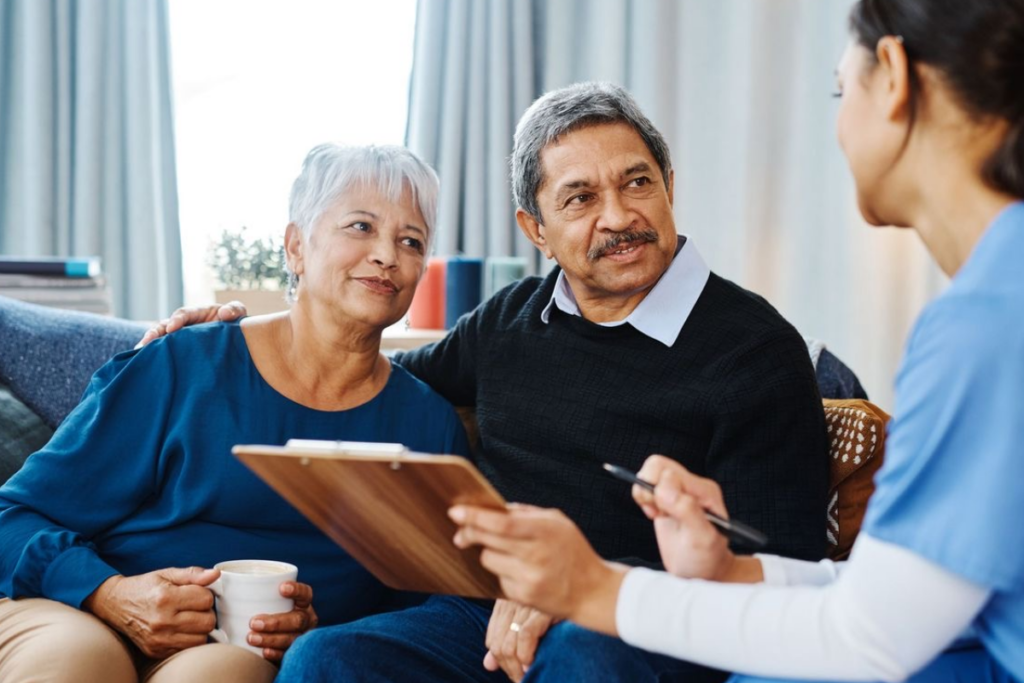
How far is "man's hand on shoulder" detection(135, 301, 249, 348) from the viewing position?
70.9 inches

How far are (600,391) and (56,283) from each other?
141 cm

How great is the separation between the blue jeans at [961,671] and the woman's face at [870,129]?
0.45 m

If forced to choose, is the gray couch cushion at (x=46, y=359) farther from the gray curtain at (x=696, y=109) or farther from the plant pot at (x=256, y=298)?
the gray curtain at (x=696, y=109)

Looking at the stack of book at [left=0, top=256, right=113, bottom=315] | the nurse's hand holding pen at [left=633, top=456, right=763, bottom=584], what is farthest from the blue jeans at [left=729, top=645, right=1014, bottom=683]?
the stack of book at [left=0, top=256, right=113, bottom=315]

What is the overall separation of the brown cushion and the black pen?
50cm

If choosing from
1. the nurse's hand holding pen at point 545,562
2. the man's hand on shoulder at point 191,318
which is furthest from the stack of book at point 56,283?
the nurse's hand holding pen at point 545,562

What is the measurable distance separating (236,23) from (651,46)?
1369 millimetres

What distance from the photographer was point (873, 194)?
1060mm

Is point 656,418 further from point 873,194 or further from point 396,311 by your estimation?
point 873,194

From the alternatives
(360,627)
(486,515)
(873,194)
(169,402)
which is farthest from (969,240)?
(169,402)

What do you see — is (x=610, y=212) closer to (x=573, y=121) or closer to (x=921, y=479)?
(x=573, y=121)

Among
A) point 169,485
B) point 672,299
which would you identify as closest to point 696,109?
point 672,299

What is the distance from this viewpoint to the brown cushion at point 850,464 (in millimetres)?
1602

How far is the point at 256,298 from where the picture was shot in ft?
9.04
